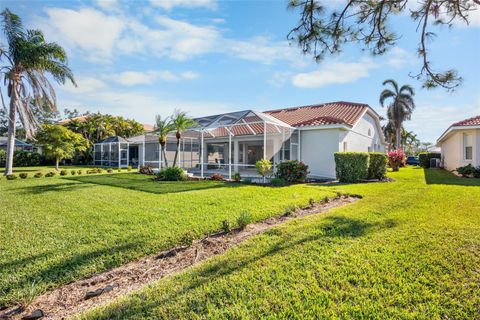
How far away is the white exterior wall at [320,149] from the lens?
1593 centimetres

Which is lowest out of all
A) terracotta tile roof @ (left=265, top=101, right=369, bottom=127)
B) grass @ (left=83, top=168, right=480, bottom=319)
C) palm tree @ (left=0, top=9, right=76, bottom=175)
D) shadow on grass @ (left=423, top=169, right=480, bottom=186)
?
grass @ (left=83, top=168, right=480, bottom=319)

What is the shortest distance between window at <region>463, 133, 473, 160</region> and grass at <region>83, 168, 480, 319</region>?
15636 mm

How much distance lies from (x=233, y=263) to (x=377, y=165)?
13754 millimetres

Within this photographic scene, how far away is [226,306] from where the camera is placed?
9.37 ft

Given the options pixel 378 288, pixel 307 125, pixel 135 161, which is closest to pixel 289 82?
pixel 307 125

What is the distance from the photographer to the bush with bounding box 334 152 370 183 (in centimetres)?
1395

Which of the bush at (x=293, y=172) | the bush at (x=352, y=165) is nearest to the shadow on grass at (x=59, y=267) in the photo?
the bush at (x=293, y=172)

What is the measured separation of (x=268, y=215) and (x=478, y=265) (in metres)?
4.12

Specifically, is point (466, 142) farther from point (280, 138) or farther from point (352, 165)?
point (280, 138)

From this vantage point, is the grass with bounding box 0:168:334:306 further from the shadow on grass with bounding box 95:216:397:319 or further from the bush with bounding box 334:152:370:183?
the bush with bounding box 334:152:370:183

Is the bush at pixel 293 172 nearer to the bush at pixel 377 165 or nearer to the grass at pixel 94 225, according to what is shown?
the grass at pixel 94 225

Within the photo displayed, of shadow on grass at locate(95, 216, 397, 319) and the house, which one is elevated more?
the house

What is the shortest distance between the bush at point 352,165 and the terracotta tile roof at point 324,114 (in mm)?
2487

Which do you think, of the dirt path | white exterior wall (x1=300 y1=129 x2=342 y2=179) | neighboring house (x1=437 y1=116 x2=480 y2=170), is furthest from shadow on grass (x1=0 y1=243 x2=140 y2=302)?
neighboring house (x1=437 y1=116 x2=480 y2=170)
